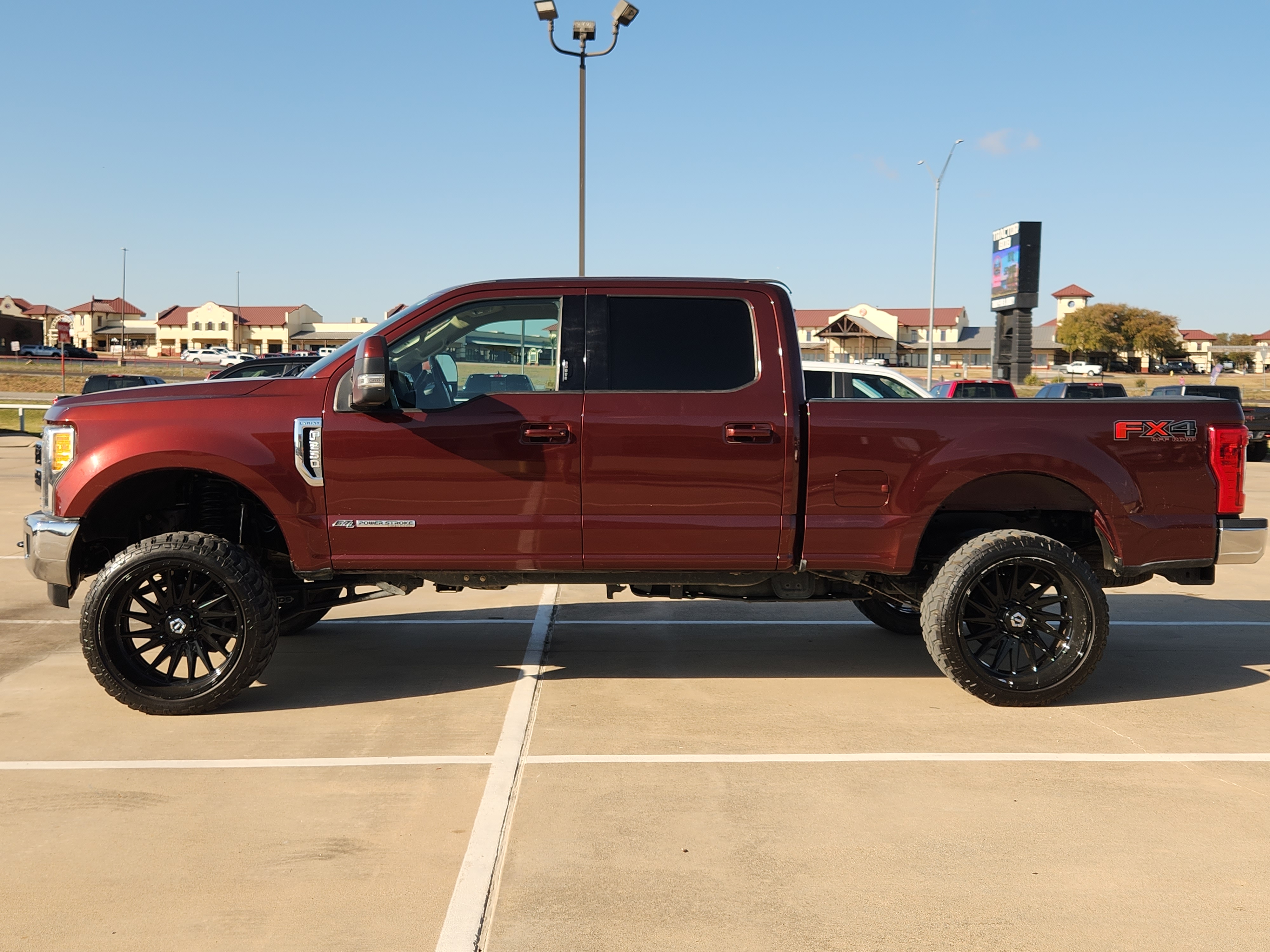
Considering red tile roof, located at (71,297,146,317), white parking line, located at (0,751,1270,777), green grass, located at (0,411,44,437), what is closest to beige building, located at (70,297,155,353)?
red tile roof, located at (71,297,146,317)

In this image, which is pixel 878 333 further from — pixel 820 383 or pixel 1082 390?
pixel 820 383

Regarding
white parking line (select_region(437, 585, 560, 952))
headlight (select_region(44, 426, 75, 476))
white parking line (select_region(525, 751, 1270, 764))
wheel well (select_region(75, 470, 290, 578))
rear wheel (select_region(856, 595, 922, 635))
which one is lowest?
white parking line (select_region(437, 585, 560, 952))

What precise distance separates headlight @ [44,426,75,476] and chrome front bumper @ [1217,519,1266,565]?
18.4 feet

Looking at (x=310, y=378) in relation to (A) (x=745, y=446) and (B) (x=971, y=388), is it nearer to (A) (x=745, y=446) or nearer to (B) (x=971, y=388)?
(A) (x=745, y=446)

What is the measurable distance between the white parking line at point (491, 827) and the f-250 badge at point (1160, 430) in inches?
126

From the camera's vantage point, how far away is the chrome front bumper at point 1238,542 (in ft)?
18.1

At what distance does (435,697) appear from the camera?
556 centimetres

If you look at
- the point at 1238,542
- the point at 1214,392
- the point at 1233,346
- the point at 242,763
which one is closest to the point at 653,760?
the point at 242,763

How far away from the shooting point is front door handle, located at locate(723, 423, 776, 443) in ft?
17.3

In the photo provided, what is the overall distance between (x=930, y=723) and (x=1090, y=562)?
1.57 metres

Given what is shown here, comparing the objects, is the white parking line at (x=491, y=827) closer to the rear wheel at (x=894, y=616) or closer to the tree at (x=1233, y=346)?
the rear wheel at (x=894, y=616)

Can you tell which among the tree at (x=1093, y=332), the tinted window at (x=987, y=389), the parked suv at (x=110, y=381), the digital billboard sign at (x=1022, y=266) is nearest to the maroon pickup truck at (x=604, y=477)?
the tinted window at (x=987, y=389)

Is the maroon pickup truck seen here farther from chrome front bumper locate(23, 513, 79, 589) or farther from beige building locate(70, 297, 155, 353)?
beige building locate(70, 297, 155, 353)

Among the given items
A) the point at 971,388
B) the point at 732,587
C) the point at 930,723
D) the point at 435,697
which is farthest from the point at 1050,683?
the point at 971,388
